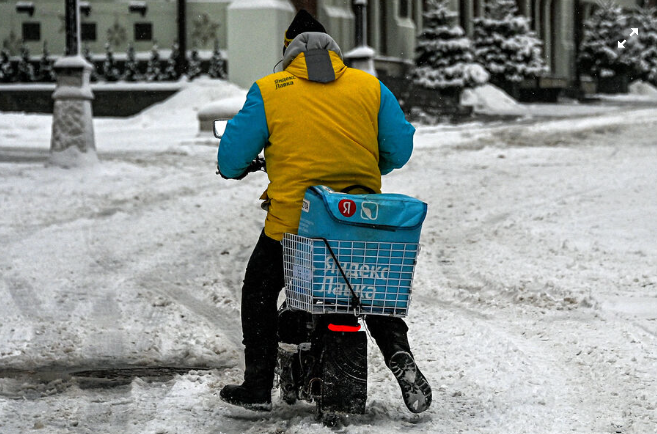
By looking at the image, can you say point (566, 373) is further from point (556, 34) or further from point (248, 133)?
point (556, 34)

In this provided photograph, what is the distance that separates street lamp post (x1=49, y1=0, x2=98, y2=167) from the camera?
13016mm

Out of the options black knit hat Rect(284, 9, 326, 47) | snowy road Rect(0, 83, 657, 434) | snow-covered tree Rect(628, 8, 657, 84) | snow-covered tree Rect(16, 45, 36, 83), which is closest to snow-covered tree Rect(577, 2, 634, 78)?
snow-covered tree Rect(628, 8, 657, 84)

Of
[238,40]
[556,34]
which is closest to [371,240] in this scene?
[238,40]

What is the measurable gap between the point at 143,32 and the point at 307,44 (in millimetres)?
27811

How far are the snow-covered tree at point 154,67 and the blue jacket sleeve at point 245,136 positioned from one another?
2581cm

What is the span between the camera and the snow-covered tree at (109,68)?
95.3 feet

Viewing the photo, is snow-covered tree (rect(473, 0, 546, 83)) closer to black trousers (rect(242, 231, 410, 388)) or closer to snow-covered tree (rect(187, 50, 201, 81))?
snow-covered tree (rect(187, 50, 201, 81))

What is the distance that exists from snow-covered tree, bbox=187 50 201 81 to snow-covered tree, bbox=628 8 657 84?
25654 millimetres

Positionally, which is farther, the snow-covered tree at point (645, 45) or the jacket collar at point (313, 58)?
the snow-covered tree at point (645, 45)

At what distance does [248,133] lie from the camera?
386cm

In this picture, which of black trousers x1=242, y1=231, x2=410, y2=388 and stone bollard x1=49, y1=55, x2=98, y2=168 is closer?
black trousers x1=242, y1=231, x2=410, y2=388

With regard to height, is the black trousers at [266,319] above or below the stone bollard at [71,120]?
below

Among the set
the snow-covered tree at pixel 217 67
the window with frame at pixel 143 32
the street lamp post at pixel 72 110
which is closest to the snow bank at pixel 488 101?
the snow-covered tree at pixel 217 67

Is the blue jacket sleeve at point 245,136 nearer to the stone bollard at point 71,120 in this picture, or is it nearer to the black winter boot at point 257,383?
the black winter boot at point 257,383
